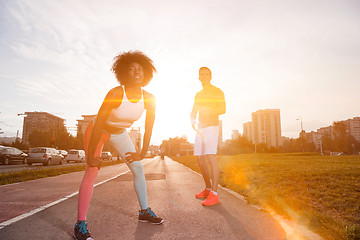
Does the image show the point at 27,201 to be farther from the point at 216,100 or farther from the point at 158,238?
the point at 216,100

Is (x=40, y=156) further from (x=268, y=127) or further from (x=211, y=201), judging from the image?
(x=268, y=127)

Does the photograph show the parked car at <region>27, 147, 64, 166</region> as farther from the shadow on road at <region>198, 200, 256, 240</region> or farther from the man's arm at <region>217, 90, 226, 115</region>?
the shadow on road at <region>198, 200, 256, 240</region>

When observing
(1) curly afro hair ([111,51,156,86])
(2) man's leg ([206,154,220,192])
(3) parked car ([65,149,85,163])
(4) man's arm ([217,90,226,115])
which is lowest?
(3) parked car ([65,149,85,163])

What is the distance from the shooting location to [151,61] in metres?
3.14

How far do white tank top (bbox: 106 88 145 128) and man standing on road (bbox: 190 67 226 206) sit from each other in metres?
1.90

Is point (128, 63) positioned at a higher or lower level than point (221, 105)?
higher

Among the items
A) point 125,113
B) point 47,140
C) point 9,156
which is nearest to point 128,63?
point 125,113

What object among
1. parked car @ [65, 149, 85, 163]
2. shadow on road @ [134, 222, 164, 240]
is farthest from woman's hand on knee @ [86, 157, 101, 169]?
parked car @ [65, 149, 85, 163]

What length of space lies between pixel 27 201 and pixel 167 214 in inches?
115

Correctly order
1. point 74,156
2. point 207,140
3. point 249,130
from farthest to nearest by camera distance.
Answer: point 249,130, point 74,156, point 207,140

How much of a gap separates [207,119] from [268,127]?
120 metres

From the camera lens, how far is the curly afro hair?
2.97 meters

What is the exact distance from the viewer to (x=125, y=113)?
2557 mm

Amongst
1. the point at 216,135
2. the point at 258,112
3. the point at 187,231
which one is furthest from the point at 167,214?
the point at 258,112
